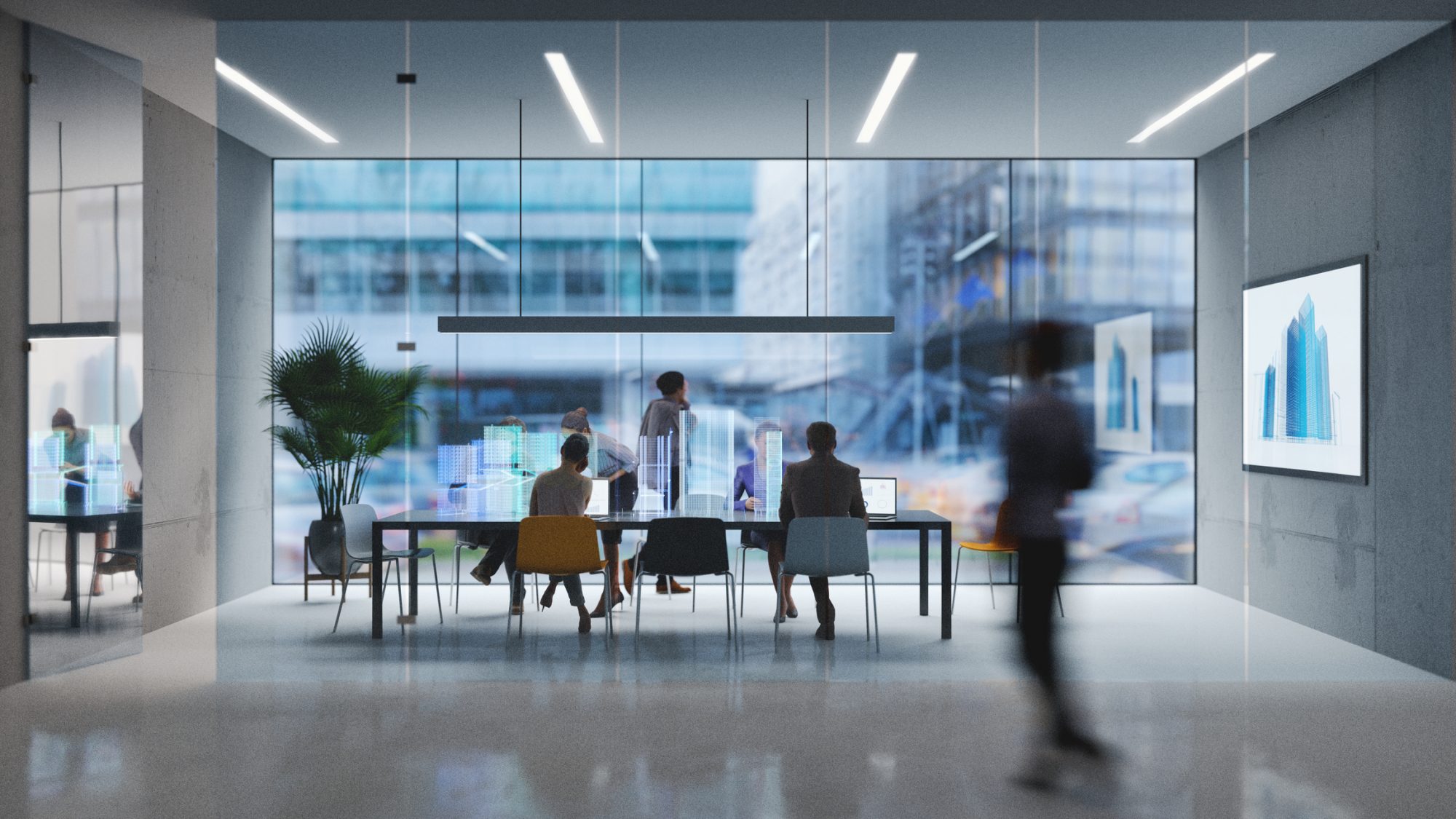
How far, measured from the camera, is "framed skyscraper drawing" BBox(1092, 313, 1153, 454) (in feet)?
26.2

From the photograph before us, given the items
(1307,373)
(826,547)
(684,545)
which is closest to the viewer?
(826,547)

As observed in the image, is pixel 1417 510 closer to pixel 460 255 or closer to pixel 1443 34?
pixel 1443 34

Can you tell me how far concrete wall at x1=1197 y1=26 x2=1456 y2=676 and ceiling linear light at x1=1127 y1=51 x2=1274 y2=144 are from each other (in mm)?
621

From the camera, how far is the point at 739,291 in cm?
824

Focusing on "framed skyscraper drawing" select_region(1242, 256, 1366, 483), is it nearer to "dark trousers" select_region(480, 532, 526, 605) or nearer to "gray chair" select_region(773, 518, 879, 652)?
"gray chair" select_region(773, 518, 879, 652)

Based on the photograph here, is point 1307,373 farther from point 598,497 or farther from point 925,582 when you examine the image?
point 598,497

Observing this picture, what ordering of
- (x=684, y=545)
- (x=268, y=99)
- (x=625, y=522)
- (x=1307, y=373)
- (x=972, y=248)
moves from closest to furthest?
(x=684, y=545) → (x=625, y=522) → (x=1307, y=373) → (x=268, y=99) → (x=972, y=248)

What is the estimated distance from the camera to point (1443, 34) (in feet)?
16.8

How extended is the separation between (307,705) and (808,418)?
4.69 m

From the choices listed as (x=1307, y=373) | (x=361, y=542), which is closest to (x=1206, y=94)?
(x=1307, y=373)

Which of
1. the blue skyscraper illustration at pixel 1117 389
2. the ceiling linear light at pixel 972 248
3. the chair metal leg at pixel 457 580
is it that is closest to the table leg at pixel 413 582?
the chair metal leg at pixel 457 580

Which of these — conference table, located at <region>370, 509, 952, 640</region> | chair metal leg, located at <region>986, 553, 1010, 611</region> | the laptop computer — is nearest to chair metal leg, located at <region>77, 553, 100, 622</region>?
conference table, located at <region>370, 509, 952, 640</region>

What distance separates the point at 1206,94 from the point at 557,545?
16.1ft

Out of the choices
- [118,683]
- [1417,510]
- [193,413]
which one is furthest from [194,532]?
[1417,510]
